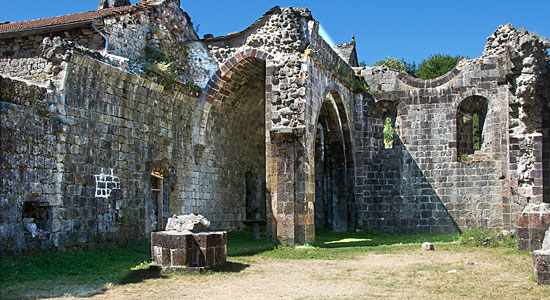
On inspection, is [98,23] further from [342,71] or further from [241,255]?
[342,71]

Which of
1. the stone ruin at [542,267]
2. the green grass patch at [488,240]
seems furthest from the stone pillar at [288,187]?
the stone ruin at [542,267]

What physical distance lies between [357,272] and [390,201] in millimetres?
10489

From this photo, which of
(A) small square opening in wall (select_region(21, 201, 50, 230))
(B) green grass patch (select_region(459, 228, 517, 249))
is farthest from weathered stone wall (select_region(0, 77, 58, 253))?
(B) green grass patch (select_region(459, 228, 517, 249))

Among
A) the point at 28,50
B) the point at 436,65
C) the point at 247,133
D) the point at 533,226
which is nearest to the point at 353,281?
the point at 533,226

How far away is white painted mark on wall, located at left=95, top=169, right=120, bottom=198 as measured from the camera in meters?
12.4

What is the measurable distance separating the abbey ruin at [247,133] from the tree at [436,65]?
75.3 ft

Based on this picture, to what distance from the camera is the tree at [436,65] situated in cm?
4203

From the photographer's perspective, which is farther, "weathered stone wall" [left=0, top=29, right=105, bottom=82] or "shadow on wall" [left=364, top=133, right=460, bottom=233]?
"shadow on wall" [left=364, top=133, right=460, bottom=233]

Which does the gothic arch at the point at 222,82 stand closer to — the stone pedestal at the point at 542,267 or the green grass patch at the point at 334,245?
the green grass patch at the point at 334,245

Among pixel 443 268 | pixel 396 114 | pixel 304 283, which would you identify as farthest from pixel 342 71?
pixel 304 283

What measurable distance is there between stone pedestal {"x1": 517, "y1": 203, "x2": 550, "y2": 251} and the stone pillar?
4.94 meters

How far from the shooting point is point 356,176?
20.4 m

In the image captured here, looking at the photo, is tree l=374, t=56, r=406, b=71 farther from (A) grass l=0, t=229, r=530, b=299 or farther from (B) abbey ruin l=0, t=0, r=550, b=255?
(A) grass l=0, t=229, r=530, b=299

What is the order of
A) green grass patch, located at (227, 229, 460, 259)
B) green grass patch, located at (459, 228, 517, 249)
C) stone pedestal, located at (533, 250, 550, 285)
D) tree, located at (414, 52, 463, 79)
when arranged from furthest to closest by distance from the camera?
tree, located at (414, 52, 463, 79) → green grass patch, located at (459, 228, 517, 249) → green grass patch, located at (227, 229, 460, 259) → stone pedestal, located at (533, 250, 550, 285)
